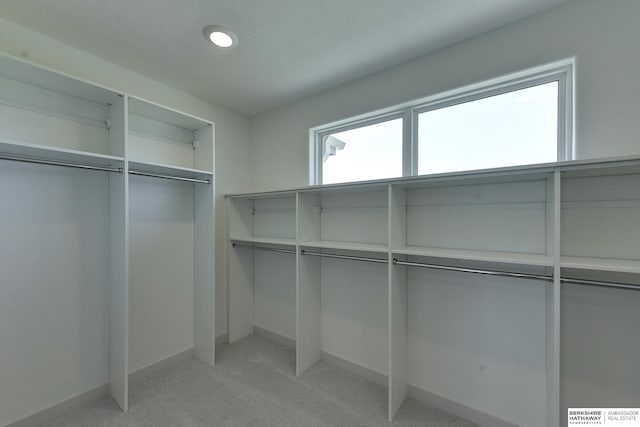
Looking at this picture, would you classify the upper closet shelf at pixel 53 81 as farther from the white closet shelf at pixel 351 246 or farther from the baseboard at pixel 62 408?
the baseboard at pixel 62 408

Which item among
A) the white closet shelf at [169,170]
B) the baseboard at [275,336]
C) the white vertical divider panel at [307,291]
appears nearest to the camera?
the white closet shelf at [169,170]

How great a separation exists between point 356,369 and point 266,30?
2749 mm

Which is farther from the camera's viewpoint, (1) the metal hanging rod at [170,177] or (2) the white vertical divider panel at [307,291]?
(2) the white vertical divider panel at [307,291]

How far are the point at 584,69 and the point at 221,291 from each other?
131 inches

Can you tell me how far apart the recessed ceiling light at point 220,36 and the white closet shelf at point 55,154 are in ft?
3.43

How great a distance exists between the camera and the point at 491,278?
1743mm

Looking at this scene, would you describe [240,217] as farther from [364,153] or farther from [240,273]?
[364,153]

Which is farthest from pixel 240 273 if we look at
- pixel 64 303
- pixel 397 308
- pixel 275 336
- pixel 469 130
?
pixel 469 130

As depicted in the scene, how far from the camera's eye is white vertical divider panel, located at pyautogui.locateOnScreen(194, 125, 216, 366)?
2449 millimetres

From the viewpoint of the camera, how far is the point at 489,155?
5.99 ft

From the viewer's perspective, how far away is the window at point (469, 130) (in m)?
1.62


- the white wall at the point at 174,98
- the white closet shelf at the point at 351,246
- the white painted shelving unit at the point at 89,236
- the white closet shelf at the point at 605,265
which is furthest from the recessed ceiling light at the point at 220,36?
the white closet shelf at the point at 605,265

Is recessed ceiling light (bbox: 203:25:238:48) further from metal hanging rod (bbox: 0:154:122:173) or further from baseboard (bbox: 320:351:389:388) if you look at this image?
baseboard (bbox: 320:351:389:388)

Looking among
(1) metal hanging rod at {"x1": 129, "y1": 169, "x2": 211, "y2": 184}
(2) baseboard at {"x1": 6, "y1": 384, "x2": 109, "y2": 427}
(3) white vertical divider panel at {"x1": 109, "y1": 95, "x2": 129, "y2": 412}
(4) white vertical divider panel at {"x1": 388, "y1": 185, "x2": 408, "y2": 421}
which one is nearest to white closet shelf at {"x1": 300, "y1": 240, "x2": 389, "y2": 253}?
(4) white vertical divider panel at {"x1": 388, "y1": 185, "x2": 408, "y2": 421}
